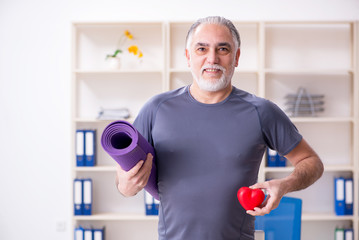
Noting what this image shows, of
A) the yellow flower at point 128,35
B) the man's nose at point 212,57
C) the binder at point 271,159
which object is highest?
the yellow flower at point 128,35

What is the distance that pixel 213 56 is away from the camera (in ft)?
4.61

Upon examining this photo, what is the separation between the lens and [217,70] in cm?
141

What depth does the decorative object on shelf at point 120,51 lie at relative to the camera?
11.3 feet

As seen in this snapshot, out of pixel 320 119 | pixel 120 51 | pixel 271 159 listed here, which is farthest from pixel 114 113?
pixel 320 119

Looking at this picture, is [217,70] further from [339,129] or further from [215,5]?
[339,129]

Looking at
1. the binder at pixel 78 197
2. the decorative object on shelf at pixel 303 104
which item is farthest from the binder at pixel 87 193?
the decorative object on shelf at pixel 303 104

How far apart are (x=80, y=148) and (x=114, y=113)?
0.41 metres

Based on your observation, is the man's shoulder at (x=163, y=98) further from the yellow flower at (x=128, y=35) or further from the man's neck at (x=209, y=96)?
the yellow flower at (x=128, y=35)

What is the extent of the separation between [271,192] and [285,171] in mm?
2466

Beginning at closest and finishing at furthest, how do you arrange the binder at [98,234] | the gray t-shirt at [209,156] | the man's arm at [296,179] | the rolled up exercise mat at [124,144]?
1. the rolled up exercise mat at [124,144]
2. the man's arm at [296,179]
3. the gray t-shirt at [209,156]
4. the binder at [98,234]

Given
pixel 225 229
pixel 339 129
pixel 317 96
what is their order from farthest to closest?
pixel 339 129, pixel 317 96, pixel 225 229

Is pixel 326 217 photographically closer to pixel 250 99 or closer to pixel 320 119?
pixel 320 119

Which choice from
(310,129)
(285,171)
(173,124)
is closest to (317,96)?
(310,129)

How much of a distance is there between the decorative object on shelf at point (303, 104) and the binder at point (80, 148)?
5.78 ft
